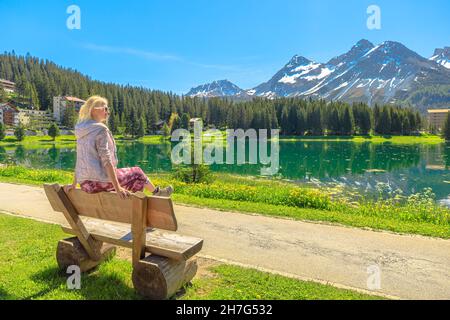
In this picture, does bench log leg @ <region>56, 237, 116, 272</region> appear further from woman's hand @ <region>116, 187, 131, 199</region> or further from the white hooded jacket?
woman's hand @ <region>116, 187, 131, 199</region>

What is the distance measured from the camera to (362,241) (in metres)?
7.81

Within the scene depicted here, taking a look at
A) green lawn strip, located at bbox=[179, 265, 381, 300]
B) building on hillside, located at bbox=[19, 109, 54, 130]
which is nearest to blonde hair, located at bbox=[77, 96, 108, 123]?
green lawn strip, located at bbox=[179, 265, 381, 300]

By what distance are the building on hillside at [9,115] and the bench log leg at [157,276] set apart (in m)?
146

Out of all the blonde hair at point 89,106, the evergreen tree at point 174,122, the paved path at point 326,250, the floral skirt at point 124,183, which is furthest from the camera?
the evergreen tree at point 174,122

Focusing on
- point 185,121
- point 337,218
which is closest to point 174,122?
point 185,121

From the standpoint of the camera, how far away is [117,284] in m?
5.25

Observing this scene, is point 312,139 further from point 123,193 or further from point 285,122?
point 123,193

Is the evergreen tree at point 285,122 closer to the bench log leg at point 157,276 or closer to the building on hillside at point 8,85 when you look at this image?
the bench log leg at point 157,276

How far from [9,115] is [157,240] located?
15170cm

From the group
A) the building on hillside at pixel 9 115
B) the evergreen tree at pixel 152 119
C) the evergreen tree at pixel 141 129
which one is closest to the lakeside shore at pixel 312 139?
the evergreen tree at pixel 141 129

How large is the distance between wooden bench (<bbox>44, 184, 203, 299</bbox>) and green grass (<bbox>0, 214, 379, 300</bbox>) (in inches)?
14.3

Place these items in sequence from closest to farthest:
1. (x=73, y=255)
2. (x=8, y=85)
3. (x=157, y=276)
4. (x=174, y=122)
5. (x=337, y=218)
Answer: (x=157, y=276), (x=73, y=255), (x=337, y=218), (x=174, y=122), (x=8, y=85)

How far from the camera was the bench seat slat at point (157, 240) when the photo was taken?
181 inches

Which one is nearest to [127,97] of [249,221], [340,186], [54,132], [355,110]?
[54,132]
